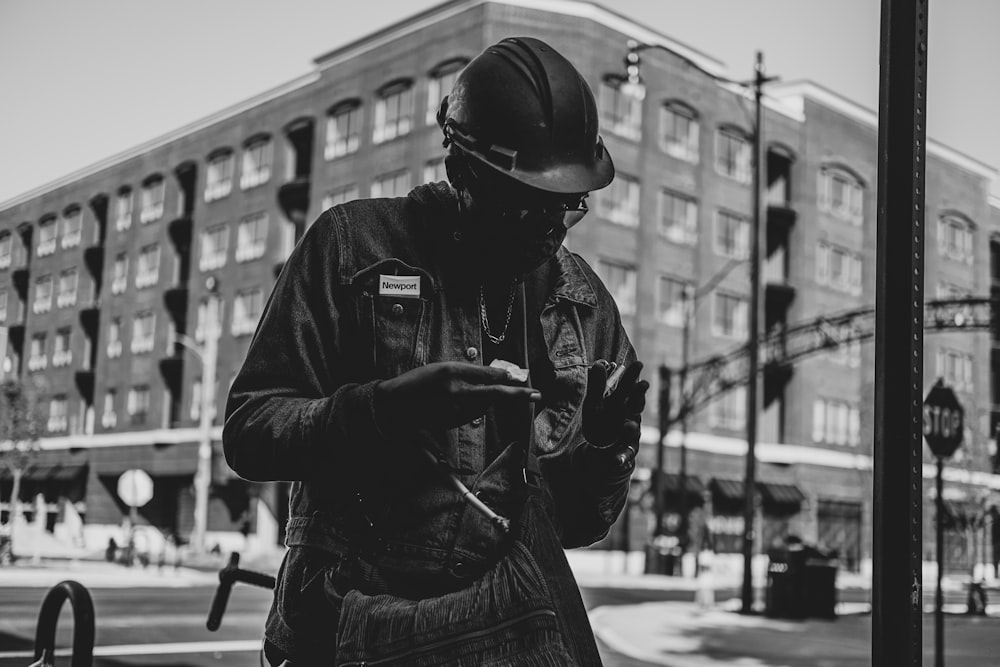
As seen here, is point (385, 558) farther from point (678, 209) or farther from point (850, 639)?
point (678, 209)

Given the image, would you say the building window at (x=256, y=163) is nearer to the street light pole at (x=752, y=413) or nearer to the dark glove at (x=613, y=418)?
the street light pole at (x=752, y=413)

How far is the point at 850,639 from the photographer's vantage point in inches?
657

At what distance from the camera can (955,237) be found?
19.9 meters

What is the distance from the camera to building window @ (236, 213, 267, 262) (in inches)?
A: 1818

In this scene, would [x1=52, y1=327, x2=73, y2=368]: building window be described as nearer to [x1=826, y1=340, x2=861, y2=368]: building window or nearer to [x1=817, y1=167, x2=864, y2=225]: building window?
[x1=826, y1=340, x2=861, y2=368]: building window

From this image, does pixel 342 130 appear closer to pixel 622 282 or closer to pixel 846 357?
pixel 622 282

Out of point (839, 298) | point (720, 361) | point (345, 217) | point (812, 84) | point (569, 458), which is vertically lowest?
point (569, 458)

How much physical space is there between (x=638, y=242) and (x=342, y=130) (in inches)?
482

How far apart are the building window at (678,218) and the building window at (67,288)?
3567cm

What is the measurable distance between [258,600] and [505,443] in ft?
60.7

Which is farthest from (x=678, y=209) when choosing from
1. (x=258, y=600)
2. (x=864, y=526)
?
(x=258, y=600)

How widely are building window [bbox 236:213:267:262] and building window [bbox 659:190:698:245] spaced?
1599 centimetres

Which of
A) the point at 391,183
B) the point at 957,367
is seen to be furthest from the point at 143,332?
the point at 957,367

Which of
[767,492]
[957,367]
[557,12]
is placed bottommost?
[767,492]
